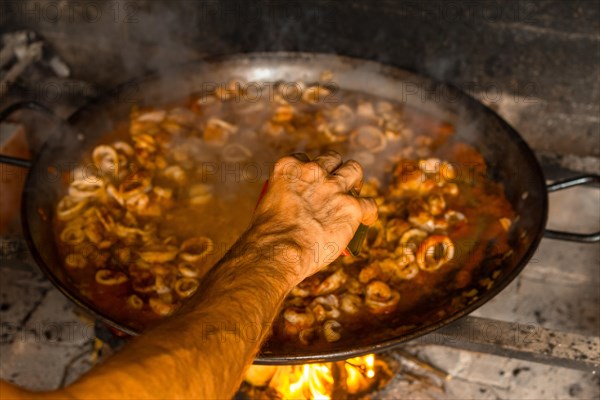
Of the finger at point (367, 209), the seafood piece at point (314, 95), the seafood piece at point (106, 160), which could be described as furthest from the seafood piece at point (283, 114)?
the finger at point (367, 209)

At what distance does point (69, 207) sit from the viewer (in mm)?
2961

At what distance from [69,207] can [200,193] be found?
658 mm

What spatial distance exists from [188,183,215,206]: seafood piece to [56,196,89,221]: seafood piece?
0.54 metres

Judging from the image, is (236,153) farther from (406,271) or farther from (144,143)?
(406,271)

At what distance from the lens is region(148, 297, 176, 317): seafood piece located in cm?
250

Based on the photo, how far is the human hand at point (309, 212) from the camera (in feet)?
A: 6.27

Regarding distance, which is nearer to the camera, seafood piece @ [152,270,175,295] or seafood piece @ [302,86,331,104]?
seafood piece @ [152,270,175,295]

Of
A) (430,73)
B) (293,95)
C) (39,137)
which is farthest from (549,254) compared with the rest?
(39,137)

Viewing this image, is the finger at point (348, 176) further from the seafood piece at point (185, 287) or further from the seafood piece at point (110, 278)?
the seafood piece at point (110, 278)

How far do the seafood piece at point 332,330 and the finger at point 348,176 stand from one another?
2.19ft

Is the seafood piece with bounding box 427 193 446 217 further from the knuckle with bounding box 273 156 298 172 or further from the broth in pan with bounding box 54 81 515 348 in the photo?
the knuckle with bounding box 273 156 298 172

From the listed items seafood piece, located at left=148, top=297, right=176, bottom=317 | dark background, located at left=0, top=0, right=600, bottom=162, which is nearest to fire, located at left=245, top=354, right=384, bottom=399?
seafood piece, located at left=148, top=297, right=176, bottom=317

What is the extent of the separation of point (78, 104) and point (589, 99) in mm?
3852

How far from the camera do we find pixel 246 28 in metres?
4.46
